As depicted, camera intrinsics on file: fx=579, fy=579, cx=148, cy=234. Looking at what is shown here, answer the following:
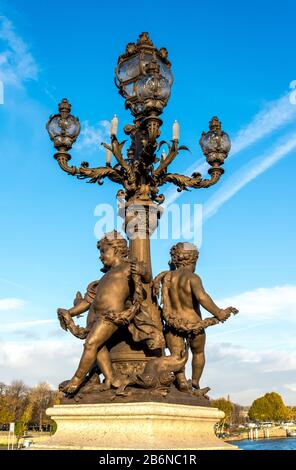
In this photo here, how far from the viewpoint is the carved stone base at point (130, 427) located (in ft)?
22.3

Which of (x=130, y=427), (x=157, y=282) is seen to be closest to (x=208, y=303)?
(x=157, y=282)

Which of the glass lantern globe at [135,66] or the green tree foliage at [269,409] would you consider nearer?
the glass lantern globe at [135,66]

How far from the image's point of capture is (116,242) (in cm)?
855

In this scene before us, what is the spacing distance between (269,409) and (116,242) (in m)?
93.1

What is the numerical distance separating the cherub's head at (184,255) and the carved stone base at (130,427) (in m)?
2.13

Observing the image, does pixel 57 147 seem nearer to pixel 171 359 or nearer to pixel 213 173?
pixel 213 173

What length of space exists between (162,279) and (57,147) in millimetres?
2711

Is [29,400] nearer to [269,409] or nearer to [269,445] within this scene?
[269,409]

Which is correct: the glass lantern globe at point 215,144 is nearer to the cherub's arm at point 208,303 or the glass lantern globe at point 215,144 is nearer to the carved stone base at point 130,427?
the cherub's arm at point 208,303

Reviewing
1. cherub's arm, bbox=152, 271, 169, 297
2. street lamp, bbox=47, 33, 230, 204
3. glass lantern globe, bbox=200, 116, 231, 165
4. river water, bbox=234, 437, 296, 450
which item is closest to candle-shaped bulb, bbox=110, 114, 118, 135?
street lamp, bbox=47, 33, 230, 204

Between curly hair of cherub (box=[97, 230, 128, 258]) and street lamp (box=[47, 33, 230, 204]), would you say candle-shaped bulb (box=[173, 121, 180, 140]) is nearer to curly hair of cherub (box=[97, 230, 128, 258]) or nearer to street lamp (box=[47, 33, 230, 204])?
street lamp (box=[47, 33, 230, 204])

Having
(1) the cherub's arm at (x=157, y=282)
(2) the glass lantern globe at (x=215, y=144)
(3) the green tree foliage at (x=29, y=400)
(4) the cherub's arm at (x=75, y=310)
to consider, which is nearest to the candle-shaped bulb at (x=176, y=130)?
(2) the glass lantern globe at (x=215, y=144)

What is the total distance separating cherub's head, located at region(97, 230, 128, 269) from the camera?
8.50 metres
